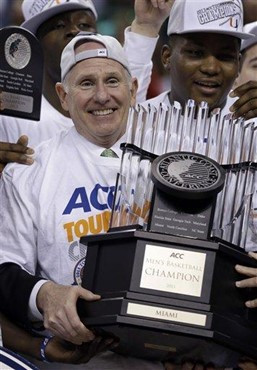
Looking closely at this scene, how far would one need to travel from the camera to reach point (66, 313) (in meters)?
3.07

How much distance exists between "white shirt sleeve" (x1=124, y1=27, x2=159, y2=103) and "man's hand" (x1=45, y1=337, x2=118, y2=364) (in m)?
1.19

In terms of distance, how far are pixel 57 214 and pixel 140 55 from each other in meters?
0.94

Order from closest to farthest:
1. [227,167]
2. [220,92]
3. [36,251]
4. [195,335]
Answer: [195,335] → [227,167] → [36,251] → [220,92]

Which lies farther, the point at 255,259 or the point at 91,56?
the point at 91,56

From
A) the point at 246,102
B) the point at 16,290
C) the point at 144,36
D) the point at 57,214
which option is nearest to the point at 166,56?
the point at 144,36

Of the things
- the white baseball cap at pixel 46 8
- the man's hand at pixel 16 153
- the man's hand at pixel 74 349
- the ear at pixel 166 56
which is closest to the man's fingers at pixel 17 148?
the man's hand at pixel 16 153

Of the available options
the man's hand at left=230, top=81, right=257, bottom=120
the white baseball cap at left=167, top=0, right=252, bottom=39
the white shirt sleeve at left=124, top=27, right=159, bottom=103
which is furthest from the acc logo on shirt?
the white shirt sleeve at left=124, top=27, right=159, bottom=103

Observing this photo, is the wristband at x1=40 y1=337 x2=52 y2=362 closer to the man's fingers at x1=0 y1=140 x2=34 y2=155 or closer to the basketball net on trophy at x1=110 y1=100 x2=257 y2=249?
the basketball net on trophy at x1=110 y1=100 x2=257 y2=249

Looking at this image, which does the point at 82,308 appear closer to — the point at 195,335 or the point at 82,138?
the point at 195,335

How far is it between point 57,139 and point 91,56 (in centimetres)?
26

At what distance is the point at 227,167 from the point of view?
10.3ft

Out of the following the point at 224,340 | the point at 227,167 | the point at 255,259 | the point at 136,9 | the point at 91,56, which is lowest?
the point at 224,340

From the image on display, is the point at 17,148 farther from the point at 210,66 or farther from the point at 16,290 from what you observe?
the point at 210,66

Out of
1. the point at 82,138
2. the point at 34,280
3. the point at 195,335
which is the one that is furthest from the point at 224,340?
the point at 82,138
